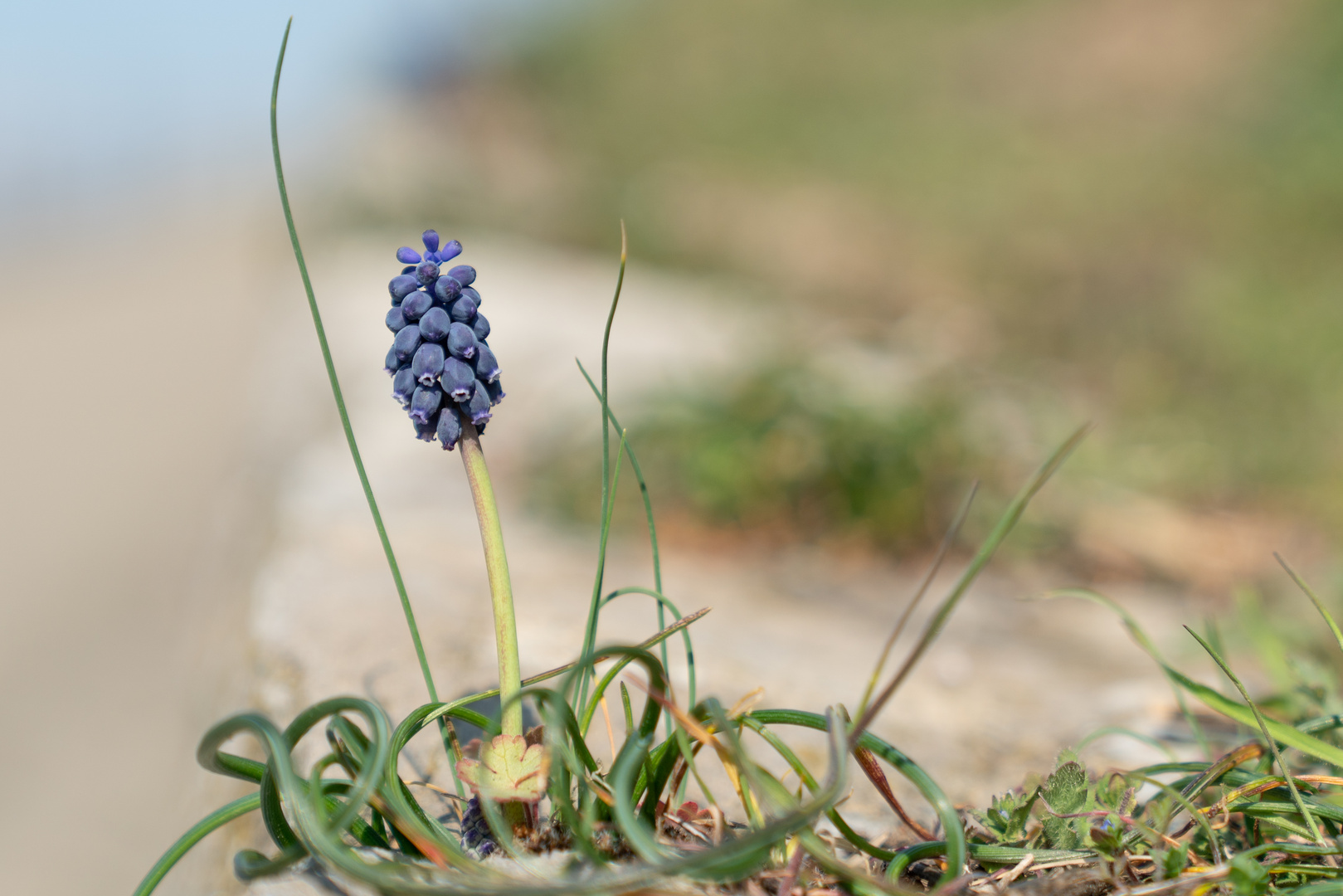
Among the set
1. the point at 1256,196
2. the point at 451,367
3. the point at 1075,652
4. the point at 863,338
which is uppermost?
the point at 1256,196

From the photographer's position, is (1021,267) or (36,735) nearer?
(36,735)

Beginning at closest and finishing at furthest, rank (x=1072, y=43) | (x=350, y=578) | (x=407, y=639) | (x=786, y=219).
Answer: (x=407, y=639) → (x=350, y=578) → (x=786, y=219) → (x=1072, y=43)

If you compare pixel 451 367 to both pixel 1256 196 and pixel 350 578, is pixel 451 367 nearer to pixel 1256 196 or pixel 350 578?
pixel 350 578

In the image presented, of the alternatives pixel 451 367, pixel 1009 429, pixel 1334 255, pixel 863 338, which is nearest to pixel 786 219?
pixel 863 338

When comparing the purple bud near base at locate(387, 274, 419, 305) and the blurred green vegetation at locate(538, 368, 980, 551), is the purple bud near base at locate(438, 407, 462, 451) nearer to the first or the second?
the purple bud near base at locate(387, 274, 419, 305)

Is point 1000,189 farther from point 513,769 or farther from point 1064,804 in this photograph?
point 513,769

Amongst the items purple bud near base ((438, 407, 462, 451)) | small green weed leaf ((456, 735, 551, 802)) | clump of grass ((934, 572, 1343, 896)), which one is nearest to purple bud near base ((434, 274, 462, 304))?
purple bud near base ((438, 407, 462, 451))

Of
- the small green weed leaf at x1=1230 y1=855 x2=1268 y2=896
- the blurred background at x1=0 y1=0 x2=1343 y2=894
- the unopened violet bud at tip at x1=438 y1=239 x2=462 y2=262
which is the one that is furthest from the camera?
the blurred background at x1=0 y1=0 x2=1343 y2=894
